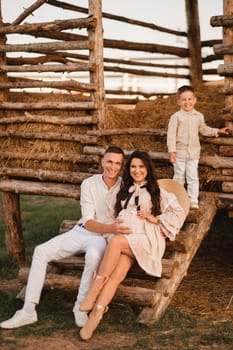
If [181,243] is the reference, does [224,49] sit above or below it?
above

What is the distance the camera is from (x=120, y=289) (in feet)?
18.4

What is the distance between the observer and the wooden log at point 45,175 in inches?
293

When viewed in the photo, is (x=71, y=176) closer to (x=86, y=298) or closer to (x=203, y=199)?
(x=203, y=199)

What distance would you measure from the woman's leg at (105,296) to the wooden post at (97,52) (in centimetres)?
241

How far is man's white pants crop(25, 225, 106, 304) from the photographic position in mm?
5359

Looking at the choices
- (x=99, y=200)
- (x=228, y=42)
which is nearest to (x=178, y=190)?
(x=99, y=200)

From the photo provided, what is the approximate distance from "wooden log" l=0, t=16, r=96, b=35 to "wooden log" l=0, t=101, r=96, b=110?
841 millimetres

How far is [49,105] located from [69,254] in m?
2.53

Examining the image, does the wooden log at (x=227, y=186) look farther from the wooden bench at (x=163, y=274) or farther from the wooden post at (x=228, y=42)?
the wooden post at (x=228, y=42)

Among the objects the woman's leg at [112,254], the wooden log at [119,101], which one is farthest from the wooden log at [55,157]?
the wooden log at [119,101]

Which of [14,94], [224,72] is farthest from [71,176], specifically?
[224,72]

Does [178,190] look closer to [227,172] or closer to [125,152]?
[227,172]

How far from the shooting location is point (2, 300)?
6199 mm

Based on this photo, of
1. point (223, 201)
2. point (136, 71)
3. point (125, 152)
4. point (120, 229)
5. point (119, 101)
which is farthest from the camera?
point (136, 71)
